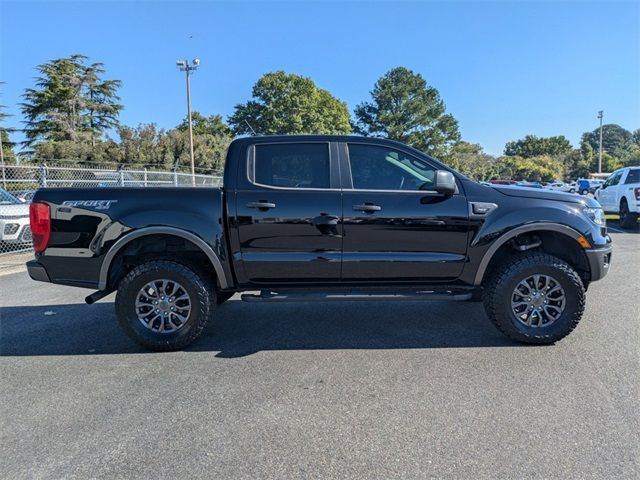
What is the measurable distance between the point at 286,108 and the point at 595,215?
57846 millimetres

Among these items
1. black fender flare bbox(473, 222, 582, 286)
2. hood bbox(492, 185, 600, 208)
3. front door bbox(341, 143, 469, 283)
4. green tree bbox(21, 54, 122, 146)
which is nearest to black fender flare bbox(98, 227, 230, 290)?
front door bbox(341, 143, 469, 283)

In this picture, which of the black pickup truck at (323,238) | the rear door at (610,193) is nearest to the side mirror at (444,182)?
the black pickup truck at (323,238)

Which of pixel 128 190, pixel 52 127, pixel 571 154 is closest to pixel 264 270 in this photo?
pixel 128 190

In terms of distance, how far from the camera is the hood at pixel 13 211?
31.8 feet

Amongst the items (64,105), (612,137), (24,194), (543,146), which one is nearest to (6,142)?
(64,105)

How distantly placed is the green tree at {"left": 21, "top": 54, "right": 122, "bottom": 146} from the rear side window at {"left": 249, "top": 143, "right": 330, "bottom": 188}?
47.5 metres

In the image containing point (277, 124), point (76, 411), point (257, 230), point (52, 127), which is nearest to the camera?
point (76, 411)

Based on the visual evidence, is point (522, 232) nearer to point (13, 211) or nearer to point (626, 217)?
point (13, 211)

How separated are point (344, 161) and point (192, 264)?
1.71 m

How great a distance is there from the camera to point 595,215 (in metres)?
4.45

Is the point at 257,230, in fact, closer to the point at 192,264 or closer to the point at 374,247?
the point at 192,264

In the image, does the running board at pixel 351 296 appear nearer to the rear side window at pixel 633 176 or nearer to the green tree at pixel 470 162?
the rear side window at pixel 633 176

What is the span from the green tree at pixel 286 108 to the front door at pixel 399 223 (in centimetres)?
5445

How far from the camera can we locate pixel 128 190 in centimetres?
426
